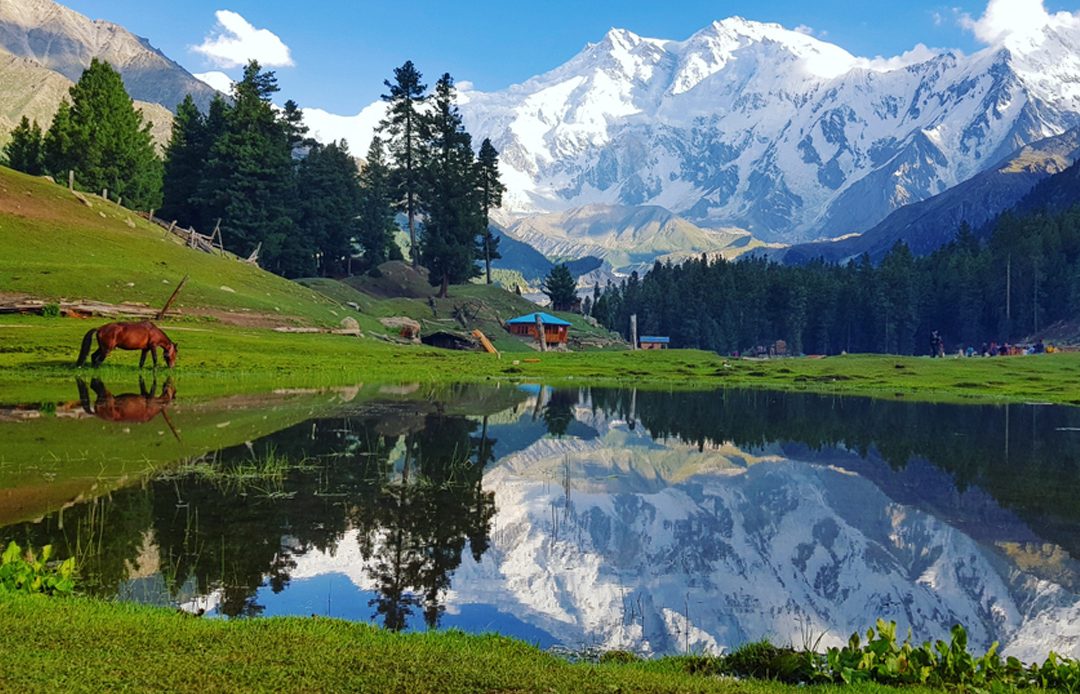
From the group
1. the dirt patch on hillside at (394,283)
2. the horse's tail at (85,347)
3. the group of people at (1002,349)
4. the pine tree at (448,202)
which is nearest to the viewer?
the horse's tail at (85,347)

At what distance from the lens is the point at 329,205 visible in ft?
372

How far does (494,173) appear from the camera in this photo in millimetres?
126625

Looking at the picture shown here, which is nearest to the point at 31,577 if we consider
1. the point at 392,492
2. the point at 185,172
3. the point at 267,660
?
the point at 267,660

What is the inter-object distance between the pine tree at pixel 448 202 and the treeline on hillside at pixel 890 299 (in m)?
61.6

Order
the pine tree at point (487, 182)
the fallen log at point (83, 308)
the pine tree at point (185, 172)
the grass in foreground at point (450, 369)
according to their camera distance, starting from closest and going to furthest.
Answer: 1. the grass in foreground at point (450, 369)
2. the fallen log at point (83, 308)
3. the pine tree at point (185, 172)
4. the pine tree at point (487, 182)

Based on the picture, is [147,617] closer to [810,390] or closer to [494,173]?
Result: [810,390]

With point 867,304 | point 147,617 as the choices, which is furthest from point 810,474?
point 867,304

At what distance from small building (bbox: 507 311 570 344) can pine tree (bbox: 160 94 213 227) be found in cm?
4011

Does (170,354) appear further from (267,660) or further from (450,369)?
(267,660)

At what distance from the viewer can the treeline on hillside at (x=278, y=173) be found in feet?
293

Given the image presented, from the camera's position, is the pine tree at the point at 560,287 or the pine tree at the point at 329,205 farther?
the pine tree at the point at 560,287

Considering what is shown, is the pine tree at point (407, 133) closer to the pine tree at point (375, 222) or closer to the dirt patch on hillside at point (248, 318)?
the pine tree at point (375, 222)

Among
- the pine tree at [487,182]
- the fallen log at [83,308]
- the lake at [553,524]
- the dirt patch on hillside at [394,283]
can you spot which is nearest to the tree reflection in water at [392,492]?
the lake at [553,524]

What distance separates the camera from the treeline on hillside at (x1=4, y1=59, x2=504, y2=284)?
89438 mm
